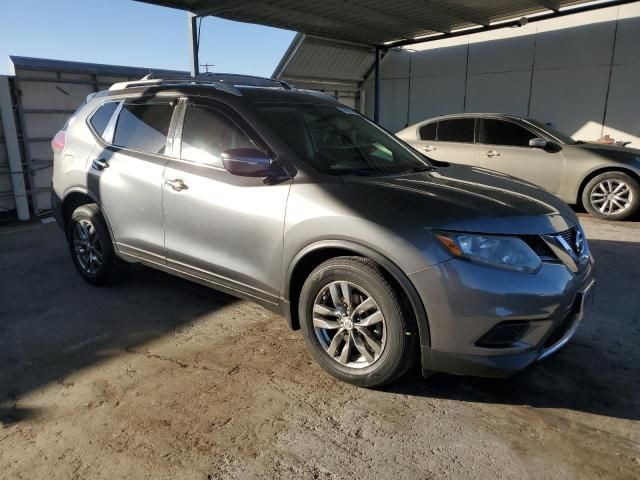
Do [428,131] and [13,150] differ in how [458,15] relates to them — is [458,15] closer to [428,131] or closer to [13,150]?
[428,131]

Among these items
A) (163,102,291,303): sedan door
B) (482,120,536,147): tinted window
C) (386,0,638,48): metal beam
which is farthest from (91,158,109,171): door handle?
(386,0,638,48): metal beam

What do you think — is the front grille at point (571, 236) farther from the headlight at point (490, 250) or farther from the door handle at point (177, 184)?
the door handle at point (177, 184)

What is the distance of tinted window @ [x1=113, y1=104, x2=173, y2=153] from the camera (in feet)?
12.5

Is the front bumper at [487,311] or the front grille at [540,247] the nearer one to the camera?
the front bumper at [487,311]

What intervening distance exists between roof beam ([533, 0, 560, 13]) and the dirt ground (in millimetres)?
7898

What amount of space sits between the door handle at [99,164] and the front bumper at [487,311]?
9.61ft

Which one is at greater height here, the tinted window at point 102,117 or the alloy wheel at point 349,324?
the tinted window at point 102,117

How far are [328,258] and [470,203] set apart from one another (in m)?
0.88

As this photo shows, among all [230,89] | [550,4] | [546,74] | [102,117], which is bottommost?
[102,117]

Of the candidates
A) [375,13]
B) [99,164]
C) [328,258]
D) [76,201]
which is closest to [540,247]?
[328,258]

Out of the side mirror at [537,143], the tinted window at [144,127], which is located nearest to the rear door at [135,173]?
the tinted window at [144,127]

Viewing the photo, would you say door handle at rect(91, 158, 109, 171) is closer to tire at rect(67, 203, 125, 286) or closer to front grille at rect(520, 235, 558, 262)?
tire at rect(67, 203, 125, 286)

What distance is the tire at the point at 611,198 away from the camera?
289 inches

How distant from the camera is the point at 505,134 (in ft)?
26.7
